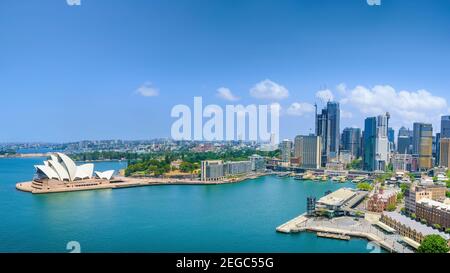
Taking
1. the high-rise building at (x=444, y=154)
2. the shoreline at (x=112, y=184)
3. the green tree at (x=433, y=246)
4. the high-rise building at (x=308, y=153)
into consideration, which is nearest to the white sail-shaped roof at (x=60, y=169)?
the shoreline at (x=112, y=184)

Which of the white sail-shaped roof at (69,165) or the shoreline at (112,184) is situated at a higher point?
the white sail-shaped roof at (69,165)

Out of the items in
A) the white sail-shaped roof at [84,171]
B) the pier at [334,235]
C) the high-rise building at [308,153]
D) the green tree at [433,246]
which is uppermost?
the high-rise building at [308,153]

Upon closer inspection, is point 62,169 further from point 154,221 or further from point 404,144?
point 404,144

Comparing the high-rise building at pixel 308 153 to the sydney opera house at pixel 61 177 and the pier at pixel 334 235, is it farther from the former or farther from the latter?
the pier at pixel 334 235

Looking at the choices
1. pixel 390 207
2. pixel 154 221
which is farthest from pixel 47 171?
pixel 390 207

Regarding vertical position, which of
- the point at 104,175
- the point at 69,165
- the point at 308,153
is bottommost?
the point at 104,175
